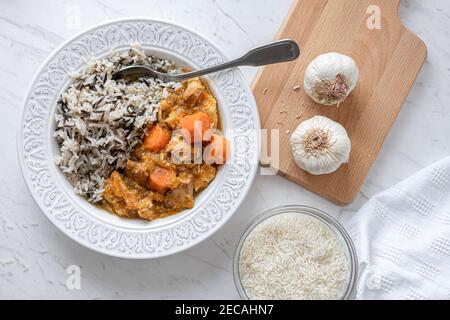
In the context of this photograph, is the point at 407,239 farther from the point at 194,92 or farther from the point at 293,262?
the point at 194,92

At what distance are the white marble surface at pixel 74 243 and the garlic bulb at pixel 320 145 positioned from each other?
0.73ft

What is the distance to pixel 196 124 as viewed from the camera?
252cm

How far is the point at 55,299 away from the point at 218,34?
1.51 metres

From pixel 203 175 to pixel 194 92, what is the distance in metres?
0.37

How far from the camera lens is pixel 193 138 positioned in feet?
8.32

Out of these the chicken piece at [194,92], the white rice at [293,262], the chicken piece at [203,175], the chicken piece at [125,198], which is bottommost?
the white rice at [293,262]

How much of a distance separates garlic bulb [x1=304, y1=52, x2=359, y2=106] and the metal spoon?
0.40ft

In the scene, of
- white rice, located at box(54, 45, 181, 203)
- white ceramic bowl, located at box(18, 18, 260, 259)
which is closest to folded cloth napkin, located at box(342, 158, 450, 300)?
white ceramic bowl, located at box(18, 18, 260, 259)

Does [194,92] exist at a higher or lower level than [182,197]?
higher

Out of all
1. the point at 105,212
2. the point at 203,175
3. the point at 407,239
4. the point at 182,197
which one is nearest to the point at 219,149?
the point at 203,175

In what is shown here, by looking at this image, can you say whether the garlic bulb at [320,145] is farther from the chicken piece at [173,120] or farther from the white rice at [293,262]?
the chicken piece at [173,120]

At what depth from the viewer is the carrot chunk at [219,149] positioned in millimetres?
2557

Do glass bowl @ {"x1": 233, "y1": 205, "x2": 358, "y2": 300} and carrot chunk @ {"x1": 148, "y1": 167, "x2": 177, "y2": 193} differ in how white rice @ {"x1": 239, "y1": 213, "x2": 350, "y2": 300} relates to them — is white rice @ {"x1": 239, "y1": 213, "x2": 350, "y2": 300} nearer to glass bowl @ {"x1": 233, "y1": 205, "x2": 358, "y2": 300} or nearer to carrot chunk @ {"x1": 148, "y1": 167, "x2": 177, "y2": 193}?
glass bowl @ {"x1": 233, "y1": 205, "x2": 358, "y2": 300}

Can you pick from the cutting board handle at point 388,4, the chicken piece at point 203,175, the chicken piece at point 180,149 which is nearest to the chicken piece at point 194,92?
the chicken piece at point 180,149
